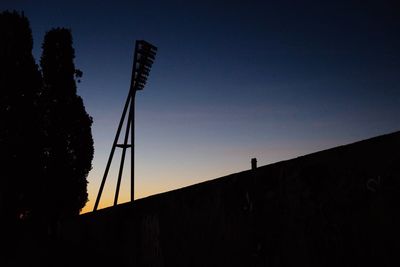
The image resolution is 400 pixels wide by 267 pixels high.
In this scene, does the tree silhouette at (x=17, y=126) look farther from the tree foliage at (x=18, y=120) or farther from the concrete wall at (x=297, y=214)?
the concrete wall at (x=297, y=214)

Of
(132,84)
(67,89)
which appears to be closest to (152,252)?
(132,84)

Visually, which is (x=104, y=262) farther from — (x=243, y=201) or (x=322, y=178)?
(x=322, y=178)

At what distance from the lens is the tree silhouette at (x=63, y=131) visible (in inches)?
604

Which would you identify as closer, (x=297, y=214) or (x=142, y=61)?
(x=297, y=214)

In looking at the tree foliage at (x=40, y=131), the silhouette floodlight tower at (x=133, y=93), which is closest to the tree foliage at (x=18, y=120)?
the tree foliage at (x=40, y=131)

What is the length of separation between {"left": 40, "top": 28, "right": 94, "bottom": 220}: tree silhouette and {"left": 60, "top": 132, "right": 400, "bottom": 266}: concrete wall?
1185 cm

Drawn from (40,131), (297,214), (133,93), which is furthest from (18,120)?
(297,214)

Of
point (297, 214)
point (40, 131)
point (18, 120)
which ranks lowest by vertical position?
point (297, 214)

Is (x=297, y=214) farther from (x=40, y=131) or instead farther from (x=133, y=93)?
(x=40, y=131)

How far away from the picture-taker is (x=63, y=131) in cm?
1591

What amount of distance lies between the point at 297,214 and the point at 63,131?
596 inches

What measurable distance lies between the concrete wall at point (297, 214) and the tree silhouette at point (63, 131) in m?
11.9

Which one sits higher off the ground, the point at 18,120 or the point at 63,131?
the point at 18,120

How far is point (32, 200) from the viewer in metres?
14.9
